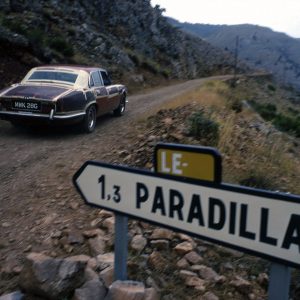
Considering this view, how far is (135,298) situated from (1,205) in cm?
Answer: 332

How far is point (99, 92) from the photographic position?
10656 millimetres

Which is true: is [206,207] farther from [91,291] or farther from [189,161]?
[91,291]

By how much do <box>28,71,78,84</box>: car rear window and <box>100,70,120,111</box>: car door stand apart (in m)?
1.48

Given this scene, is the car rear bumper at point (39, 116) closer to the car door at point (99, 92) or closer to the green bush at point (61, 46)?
the car door at point (99, 92)

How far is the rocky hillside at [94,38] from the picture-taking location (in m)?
17.7

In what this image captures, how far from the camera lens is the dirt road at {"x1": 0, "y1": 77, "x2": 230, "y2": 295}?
191 inches

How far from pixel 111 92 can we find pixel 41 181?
5721mm

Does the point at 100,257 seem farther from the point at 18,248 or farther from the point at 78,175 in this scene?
the point at 78,175

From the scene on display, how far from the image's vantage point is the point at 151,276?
3953 millimetres

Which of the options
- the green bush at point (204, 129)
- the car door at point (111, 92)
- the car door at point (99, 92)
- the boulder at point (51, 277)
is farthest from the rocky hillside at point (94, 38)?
the boulder at point (51, 277)

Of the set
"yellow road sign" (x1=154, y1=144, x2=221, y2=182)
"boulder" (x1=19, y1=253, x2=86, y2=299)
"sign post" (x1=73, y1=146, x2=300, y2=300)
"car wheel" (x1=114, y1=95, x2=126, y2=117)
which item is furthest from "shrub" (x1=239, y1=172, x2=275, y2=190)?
"car wheel" (x1=114, y1=95, x2=126, y2=117)

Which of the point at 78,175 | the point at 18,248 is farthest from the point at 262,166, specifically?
the point at 78,175

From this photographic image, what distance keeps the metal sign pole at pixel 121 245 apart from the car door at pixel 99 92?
7.60m

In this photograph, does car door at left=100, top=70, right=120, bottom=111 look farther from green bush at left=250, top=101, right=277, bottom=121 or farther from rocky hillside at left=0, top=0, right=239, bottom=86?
green bush at left=250, top=101, right=277, bottom=121
